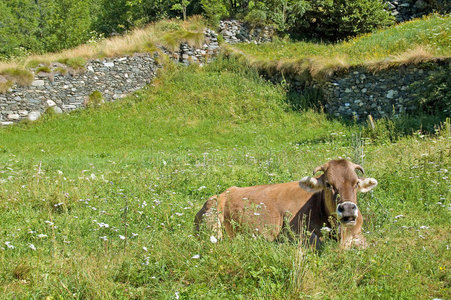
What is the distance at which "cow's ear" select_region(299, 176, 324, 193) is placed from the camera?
5438mm

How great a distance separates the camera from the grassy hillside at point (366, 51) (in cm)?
1698

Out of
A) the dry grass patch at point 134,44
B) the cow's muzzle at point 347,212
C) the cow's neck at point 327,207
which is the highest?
the cow's muzzle at point 347,212

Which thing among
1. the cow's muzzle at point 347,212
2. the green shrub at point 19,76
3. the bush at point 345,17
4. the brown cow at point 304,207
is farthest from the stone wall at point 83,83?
the cow's muzzle at point 347,212

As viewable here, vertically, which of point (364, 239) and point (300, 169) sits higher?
point (364, 239)

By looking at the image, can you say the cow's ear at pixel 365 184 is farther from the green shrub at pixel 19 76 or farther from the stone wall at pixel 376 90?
the green shrub at pixel 19 76

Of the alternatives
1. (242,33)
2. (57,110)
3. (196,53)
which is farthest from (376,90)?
(57,110)

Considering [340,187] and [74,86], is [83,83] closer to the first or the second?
[74,86]

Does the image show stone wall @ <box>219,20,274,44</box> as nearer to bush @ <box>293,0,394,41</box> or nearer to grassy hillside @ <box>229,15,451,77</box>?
grassy hillside @ <box>229,15,451,77</box>

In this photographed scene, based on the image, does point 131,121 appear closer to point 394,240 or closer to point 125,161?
point 125,161

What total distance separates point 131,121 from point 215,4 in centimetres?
1322

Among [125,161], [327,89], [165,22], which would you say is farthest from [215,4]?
[125,161]

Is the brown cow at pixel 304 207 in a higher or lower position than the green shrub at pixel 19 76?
higher

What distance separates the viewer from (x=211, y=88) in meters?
20.7

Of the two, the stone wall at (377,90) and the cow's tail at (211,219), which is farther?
the stone wall at (377,90)
